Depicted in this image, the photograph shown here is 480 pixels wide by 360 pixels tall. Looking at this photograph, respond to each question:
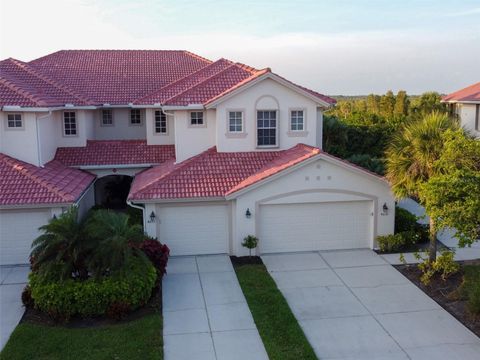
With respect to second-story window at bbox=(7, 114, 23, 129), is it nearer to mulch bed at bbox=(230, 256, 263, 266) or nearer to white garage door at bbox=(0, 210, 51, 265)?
white garage door at bbox=(0, 210, 51, 265)

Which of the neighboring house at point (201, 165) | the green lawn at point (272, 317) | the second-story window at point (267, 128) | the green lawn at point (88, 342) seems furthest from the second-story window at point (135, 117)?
the green lawn at point (88, 342)

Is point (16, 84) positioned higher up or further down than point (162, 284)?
higher up

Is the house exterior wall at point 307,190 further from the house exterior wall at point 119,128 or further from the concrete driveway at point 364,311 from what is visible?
the house exterior wall at point 119,128

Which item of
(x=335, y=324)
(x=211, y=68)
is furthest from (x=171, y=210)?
(x=211, y=68)

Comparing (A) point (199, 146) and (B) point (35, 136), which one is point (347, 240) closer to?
(A) point (199, 146)

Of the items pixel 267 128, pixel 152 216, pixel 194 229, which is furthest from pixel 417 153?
pixel 152 216

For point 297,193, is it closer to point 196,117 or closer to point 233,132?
point 233,132
